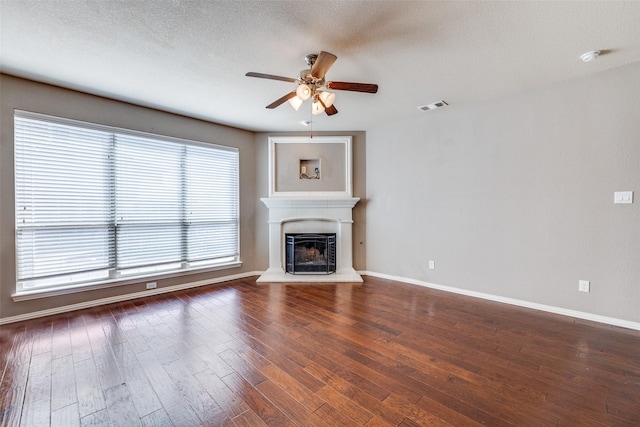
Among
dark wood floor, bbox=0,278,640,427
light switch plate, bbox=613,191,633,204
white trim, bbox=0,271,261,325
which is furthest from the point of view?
white trim, bbox=0,271,261,325

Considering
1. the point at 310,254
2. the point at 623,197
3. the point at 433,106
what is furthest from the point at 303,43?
the point at 623,197

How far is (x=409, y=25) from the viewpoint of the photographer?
1962 mm

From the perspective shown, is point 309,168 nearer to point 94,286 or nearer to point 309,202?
point 309,202

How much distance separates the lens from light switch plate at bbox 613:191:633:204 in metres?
2.54

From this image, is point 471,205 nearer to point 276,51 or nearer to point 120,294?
point 276,51

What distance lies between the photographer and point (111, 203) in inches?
130

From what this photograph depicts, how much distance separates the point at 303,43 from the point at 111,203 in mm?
3037

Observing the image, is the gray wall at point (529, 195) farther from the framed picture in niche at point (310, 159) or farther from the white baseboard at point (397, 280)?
the framed picture in niche at point (310, 159)

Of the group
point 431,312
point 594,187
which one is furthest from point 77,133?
point 594,187

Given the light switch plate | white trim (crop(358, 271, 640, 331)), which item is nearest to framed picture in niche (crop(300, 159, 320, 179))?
white trim (crop(358, 271, 640, 331))

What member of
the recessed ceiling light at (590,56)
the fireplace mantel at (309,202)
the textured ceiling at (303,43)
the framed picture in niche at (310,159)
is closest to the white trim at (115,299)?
the fireplace mantel at (309,202)

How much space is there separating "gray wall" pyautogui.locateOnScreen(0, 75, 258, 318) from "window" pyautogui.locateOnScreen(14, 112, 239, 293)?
0.08 m

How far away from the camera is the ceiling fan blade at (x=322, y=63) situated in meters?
1.92

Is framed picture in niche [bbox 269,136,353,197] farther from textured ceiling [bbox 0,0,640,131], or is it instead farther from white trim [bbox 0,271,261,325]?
white trim [bbox 0,271,261,325]
